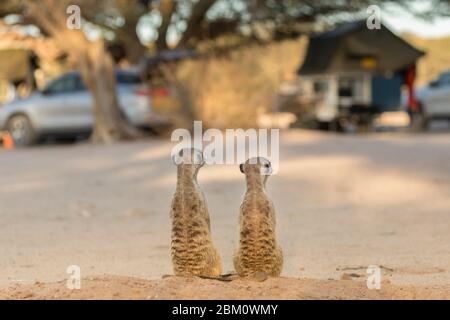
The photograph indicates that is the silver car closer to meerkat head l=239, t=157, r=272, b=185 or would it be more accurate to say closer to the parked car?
the parked car

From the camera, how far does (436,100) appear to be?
2452cm

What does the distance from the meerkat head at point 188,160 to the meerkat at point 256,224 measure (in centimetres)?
29

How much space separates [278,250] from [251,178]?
51cm

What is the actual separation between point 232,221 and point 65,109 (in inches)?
467

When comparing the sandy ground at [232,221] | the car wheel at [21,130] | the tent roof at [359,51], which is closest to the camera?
the sandy ground at [232,221]

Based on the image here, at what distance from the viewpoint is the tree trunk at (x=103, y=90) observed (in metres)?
19.7

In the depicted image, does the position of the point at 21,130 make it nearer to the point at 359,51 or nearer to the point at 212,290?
the point at 359,51

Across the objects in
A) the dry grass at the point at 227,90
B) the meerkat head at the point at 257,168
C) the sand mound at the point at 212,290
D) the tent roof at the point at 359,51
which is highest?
the tent roof at the point at 359,51

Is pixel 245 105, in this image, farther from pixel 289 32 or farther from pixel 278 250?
pixel 278 250

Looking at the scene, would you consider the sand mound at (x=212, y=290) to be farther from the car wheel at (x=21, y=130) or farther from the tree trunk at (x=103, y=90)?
the car wheel at (x=21, y=130)

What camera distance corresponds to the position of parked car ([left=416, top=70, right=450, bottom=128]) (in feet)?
80.0

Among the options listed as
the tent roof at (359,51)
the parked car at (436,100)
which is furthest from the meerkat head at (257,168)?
the parked car at (436,100)

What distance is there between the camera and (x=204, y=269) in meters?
5.65
